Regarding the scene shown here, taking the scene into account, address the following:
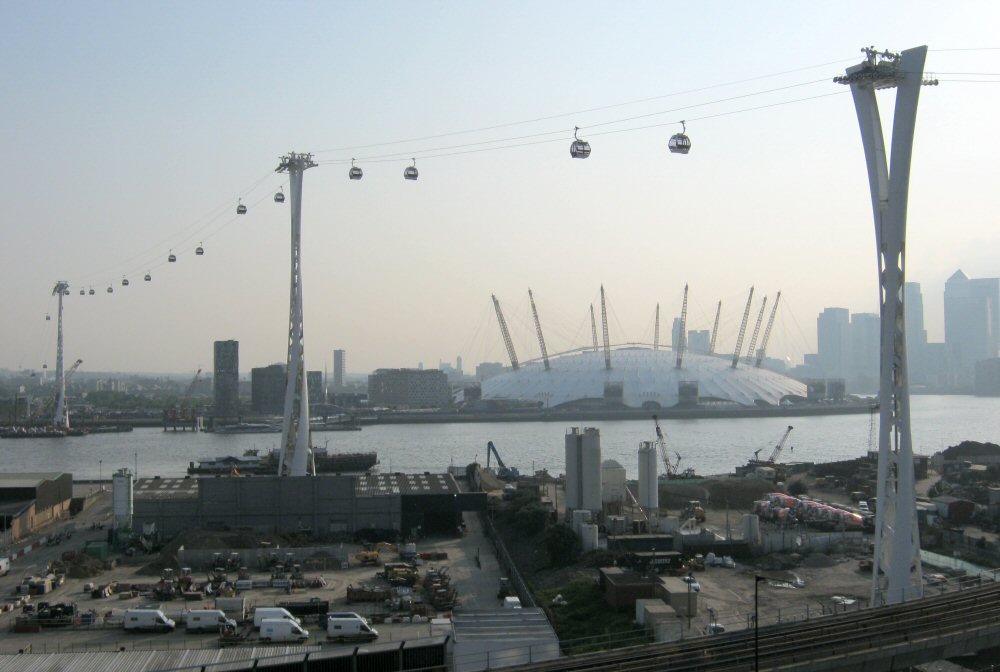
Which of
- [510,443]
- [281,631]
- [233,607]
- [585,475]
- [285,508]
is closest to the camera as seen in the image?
[281,631]

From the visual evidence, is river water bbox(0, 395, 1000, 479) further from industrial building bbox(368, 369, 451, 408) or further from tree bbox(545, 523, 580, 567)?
industrial building bbox(368, 369, 451, 408)

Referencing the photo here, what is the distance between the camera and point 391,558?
13.8m

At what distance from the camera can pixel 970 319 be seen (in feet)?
383

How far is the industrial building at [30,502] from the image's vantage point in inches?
624

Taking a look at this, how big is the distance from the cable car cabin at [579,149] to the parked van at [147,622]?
19.7 feet

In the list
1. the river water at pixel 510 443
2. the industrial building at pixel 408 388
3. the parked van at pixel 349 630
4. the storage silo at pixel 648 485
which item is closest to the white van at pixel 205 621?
the parked van at pixel 349 630

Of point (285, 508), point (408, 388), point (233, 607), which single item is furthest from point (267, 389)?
point (233, 607)

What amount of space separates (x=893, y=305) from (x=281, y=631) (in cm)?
619

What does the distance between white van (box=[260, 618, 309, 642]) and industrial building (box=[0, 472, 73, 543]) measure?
7964 millimetres

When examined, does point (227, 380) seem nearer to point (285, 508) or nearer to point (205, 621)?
point (285, 508)

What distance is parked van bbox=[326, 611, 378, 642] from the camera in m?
9.43

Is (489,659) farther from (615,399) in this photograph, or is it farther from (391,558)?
(615,399)

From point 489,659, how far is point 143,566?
7804 millimetres

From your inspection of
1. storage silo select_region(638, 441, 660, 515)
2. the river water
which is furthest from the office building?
storage silo select_region(638, 441, 660, 515)
